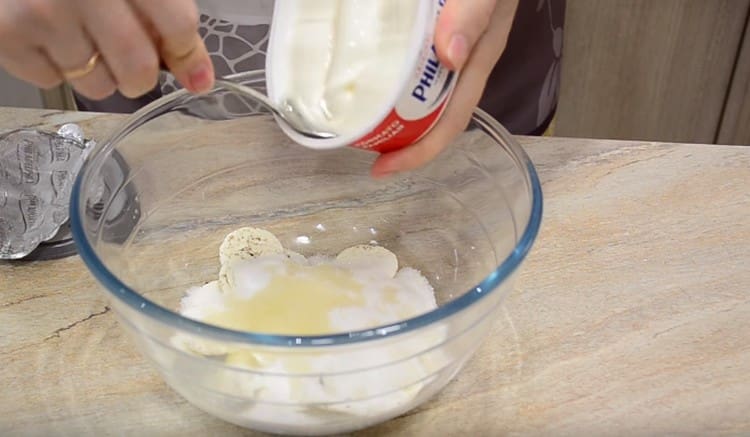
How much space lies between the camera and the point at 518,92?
1071 millimetres

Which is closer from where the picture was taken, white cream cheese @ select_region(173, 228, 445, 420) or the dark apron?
white cream cheese @ select_region(173, 228, 445, 420)

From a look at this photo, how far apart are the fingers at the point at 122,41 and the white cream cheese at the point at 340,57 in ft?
0.35

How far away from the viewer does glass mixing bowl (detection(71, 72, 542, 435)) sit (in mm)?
515

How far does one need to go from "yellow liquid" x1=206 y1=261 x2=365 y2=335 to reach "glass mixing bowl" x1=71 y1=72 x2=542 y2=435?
7 cm

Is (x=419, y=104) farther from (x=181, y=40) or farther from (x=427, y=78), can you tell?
(x=181, y=40)

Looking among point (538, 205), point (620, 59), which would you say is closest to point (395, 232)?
point (538, 205)

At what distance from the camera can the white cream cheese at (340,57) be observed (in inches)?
22.2

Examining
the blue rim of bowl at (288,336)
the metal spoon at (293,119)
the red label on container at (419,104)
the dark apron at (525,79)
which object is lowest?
the dark apron at (525,79)

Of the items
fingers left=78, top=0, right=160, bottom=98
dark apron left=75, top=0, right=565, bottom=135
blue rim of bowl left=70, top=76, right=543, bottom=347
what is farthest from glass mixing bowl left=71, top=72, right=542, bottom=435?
dark apron left=75, top=0, right=565, bottom=135

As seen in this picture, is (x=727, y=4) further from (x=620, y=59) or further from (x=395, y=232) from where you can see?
(x=395, y=232)

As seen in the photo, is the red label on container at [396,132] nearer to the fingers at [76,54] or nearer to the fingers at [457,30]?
the fingers at [457,30]

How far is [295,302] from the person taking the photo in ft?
2.11

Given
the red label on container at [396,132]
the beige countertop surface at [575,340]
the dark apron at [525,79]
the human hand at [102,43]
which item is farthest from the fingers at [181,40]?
the dark apron at [525,79]

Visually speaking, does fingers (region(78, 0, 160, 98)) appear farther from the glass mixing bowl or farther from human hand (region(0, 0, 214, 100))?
the glass mixing bowl
